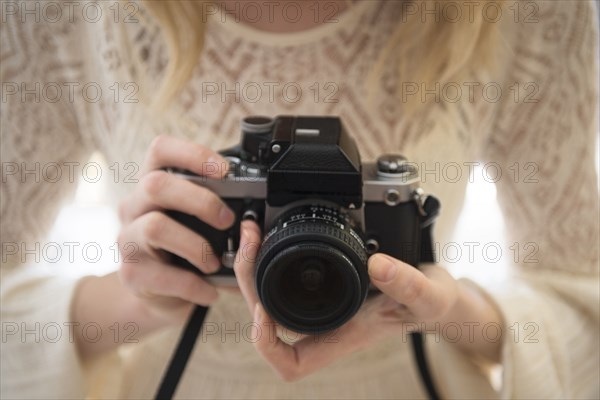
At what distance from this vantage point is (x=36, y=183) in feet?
1.82

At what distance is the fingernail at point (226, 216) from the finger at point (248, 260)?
17 mm

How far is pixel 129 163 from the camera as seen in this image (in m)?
0.56

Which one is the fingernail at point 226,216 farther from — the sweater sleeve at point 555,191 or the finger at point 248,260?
the sweater sleeve at point 555,191

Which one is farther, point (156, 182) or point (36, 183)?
point (36, 183)

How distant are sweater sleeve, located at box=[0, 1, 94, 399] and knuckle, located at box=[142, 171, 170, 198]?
0.50 feet

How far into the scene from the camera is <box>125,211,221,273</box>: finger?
0.44 metres

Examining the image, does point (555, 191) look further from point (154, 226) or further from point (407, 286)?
point (154, 226)

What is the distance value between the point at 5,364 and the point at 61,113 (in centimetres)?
23

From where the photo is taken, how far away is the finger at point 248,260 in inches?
16.0

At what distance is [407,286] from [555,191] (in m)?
0.23

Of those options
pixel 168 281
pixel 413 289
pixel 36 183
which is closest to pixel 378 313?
pixel 413 289

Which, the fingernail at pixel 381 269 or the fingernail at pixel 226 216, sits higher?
the fingernail at pixel 226 216

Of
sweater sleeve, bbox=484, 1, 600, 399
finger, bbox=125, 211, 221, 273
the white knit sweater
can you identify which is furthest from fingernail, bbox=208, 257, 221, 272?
sweater sleeve, bbox=484, 1, 600, 399

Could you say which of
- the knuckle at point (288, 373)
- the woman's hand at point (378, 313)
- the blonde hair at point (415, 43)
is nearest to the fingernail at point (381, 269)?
the woman's hand at point (378, 313)
